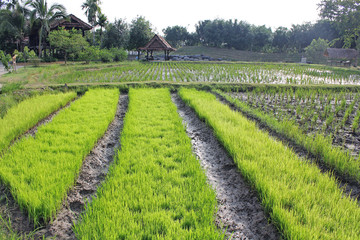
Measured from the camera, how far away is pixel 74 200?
7.60 feet

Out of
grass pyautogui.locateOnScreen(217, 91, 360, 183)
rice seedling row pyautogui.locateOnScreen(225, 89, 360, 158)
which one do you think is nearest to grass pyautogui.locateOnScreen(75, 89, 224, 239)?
grass pyautogui.locateOnScreen(217, 91, 360, 183)

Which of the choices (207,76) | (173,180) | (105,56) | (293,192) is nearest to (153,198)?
(173,180)

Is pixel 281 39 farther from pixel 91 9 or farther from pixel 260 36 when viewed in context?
pixel 91 9

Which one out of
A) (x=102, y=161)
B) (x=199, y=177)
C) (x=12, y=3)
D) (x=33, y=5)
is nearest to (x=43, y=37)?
(x=33, y=5)

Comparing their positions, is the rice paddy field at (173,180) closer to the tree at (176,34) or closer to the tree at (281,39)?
the tree at (281,39)

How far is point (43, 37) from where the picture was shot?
20.9 m

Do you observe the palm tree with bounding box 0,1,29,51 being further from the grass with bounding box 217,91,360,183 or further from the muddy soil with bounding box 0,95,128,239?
the grass with bounding box 217,91,360,183

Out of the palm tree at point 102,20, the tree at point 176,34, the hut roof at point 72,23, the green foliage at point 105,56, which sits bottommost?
the green foliage at point 105,56

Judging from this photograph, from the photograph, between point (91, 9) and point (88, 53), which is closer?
point (88, 53)

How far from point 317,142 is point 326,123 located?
1540mm

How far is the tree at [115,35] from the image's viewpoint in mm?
28141

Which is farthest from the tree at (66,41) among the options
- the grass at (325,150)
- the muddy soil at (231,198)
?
the grass at (325,150)

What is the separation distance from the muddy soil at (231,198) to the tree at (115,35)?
2725 centimetres

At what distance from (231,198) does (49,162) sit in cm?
203
